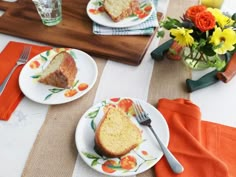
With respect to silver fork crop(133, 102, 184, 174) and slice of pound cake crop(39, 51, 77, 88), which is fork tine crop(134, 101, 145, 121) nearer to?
silver fork crop(133, 102, 184, 174)

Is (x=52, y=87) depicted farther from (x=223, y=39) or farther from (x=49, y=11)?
(x=223, y=39)

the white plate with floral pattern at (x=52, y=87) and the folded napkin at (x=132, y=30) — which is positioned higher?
the folded napkin at (x=132, y=30)

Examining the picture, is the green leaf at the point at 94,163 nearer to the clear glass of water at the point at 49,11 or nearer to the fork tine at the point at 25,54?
the fork tine at the point at 25,54

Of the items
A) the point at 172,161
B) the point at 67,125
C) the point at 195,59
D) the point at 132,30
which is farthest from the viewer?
the point at 132,30

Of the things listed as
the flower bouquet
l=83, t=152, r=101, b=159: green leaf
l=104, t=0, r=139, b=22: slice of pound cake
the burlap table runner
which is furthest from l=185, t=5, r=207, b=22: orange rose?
l=83, t=152, r=101, b=159: green leaf

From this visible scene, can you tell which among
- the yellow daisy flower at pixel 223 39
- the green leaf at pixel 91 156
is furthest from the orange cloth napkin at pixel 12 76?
the yellow daisy flower at pixel 223 39

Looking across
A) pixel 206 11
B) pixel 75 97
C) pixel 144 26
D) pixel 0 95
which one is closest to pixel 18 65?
pixel 0 95

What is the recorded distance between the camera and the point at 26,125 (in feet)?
2.10

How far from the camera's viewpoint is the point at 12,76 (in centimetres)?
74

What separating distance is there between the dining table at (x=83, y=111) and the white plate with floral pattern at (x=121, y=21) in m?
0.09

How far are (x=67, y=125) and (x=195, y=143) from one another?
0.95 ft

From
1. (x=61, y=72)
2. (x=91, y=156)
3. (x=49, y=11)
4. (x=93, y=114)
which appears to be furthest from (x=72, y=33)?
(x=91, y=156)

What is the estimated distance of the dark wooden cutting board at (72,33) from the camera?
815 mm

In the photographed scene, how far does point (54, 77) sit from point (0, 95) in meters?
0.14
